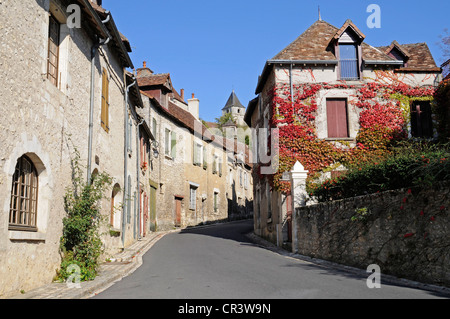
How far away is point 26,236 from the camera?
280 inches

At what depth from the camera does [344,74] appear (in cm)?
1842

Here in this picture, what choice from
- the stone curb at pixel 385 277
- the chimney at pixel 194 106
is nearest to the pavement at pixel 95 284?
the stone curb at pixel 385 277

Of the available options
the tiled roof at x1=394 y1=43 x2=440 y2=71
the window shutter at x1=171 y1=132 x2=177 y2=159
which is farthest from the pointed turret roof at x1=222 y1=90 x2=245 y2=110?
the tiled roof at x1=394 y1=43 x2=440 y2=71

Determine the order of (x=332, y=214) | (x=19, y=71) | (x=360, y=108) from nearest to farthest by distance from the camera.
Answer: (x=19, y=71) → (x=332, y=214) → (x=360, y=108)

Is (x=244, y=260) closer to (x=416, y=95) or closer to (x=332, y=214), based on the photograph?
Result: (x=332, y=214)

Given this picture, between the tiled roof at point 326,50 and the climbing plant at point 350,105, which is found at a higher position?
the tiled roof at point 326,50

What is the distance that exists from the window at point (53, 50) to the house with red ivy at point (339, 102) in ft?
32.9

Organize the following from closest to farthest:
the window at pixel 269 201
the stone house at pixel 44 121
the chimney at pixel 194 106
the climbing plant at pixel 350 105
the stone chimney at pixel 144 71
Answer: the stone house at pixel 44 121, the climbing plant at pixel 350 105, the window at pixel 269 201, the stone chimney at pixel 144 71, the chimney at pixel 194 106

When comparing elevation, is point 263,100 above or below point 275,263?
above

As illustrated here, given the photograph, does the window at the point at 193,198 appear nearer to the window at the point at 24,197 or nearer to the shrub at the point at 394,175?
the shrub at the point at 394,175

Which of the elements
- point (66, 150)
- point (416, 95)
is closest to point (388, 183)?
point (66, 150)

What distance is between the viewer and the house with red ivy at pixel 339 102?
57.5 ft

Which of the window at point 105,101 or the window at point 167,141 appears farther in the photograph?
the window at point 167,141
